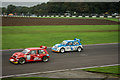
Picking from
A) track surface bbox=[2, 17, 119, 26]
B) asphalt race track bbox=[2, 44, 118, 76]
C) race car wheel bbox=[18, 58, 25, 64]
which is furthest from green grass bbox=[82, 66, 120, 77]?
track surface bbox=[2, 17, 119, 26]

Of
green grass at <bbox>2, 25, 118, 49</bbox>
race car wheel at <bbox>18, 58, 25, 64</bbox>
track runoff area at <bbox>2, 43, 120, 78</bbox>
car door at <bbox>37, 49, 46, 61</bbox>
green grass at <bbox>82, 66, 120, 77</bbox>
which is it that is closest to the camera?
track runoff area at <bbox>2, 43, 120, 78</bbox>

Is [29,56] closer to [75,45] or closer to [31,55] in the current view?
[31,55]

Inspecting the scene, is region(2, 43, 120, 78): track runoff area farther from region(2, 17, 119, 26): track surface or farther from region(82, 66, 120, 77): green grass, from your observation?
region(2, 17, 119, 26): track surface

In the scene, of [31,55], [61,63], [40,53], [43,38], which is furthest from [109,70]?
[43,38]

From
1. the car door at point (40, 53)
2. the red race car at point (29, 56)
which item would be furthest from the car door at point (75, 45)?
the car door at point (40, 53)

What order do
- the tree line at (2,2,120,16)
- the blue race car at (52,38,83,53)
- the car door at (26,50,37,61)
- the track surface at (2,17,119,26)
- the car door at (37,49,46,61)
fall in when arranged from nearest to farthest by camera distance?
the car door at (26,50,37,61), the car door at (37,49,46,61), the blue race car at (52,38,83,53), the track surface at (2,17,119,26), the tree line at (2,2,120,16)

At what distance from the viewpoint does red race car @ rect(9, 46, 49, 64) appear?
52.2ft

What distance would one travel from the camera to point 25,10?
100750 mm

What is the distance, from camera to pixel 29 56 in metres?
16.4

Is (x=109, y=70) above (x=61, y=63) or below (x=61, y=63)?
below

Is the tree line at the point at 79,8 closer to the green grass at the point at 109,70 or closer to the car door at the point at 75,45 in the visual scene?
the car door at the point at 75,45

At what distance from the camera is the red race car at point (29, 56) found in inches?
627

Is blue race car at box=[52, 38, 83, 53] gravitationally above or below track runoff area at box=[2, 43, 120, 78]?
above

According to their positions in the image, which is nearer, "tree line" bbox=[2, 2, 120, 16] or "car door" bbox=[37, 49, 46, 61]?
"car door" bbox=[37, 49, 46, 61]
